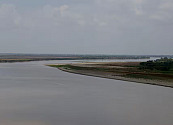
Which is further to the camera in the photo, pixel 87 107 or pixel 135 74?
pixel 135 74

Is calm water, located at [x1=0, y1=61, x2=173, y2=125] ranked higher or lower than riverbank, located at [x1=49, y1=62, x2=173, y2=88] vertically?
lower

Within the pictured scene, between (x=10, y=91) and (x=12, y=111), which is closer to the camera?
(x=12, y=111)

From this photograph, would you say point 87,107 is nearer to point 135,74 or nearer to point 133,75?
point 133,75

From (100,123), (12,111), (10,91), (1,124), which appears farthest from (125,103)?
(10,91)

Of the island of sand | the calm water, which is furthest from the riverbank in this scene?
the calm water

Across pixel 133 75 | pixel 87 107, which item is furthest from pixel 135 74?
pixel 87 107

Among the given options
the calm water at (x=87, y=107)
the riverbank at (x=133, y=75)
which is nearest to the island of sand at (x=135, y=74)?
the riverbank at (x=133, y=75)

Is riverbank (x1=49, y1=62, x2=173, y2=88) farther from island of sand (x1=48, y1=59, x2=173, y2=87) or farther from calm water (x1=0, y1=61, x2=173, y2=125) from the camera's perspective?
calm water (x1=0, y1=61, x2=173, y2=125)

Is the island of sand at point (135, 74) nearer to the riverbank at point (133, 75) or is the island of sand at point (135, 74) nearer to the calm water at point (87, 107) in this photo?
the riverbank at point (133, 75)

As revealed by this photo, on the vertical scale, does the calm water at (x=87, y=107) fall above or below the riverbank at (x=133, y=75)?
below

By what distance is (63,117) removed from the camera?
41.9ft

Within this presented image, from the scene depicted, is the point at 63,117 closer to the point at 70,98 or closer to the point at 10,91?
the point at 70,98

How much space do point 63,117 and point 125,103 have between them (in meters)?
4.67

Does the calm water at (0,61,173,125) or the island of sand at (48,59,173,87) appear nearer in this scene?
the calm water at (0,61,173,125)
